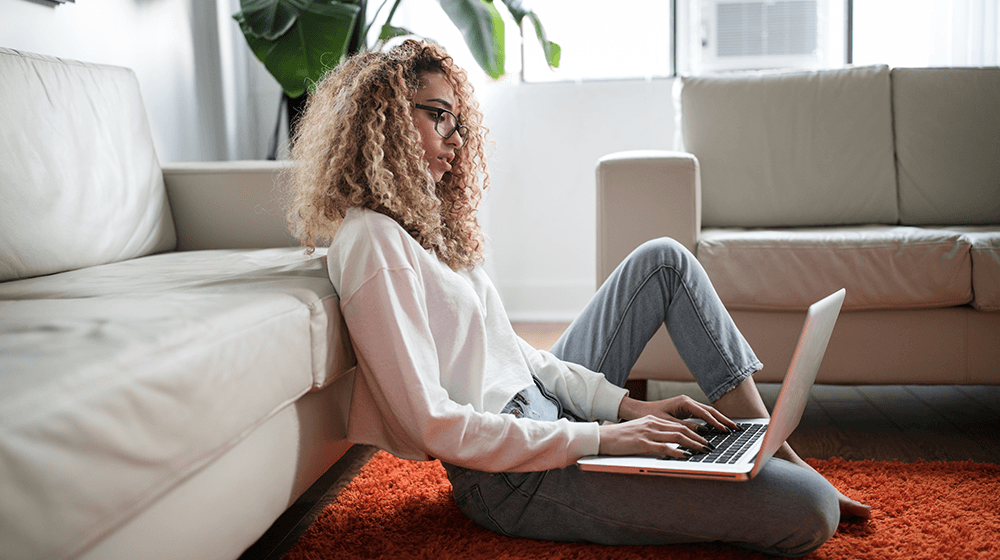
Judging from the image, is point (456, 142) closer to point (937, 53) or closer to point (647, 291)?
point (647, 291)

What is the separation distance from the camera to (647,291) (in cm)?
122

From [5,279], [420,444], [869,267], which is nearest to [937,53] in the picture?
[869,267]

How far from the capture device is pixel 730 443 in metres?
1.02

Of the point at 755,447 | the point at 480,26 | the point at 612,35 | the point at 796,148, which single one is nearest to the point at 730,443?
the point at 755,447

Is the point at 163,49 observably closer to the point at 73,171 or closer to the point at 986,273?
the point at 73,171

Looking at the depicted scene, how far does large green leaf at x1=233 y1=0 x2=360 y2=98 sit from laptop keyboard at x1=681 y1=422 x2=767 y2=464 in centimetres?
180

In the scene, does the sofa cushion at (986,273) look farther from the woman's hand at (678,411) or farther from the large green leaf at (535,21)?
the large green leaf at (535,21)

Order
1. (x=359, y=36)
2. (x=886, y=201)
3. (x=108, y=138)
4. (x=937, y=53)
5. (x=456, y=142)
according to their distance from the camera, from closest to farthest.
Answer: (x=456, y=142), (x=108, y=138), (x=886, y=201), (x=359, y=36), (x=937, y=53)

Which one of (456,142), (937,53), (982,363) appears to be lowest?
(982,363)

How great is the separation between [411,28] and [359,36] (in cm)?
51

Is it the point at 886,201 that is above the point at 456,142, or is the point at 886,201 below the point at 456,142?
below

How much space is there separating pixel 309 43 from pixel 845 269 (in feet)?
5.70

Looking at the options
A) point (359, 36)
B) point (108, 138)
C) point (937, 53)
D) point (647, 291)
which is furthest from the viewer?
point (937, 53)

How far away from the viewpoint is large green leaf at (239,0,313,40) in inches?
91.4
